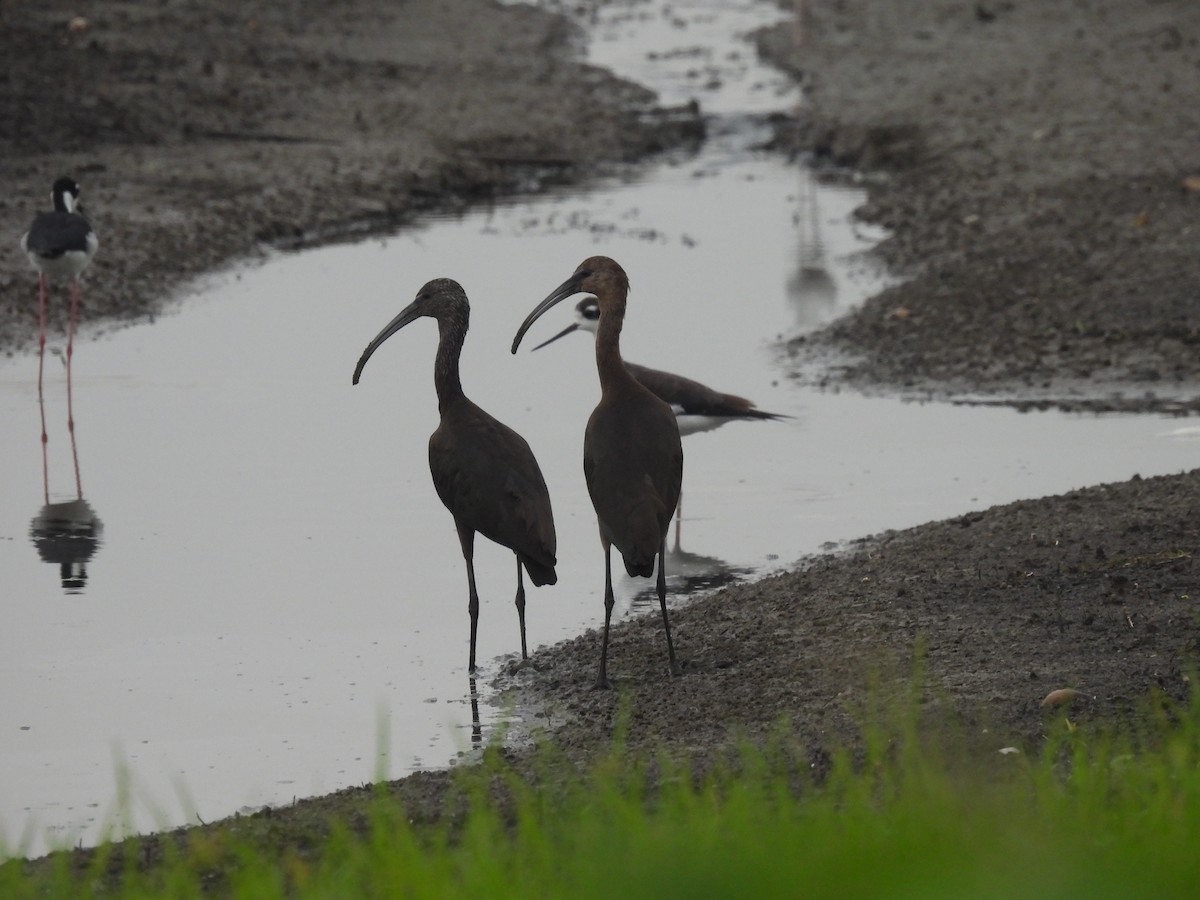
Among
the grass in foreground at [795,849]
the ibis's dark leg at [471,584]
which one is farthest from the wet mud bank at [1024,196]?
the grass in foreground at [795,849]

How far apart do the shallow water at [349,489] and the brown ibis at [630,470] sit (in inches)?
31.9

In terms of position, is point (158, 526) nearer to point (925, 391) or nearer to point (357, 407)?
point (357, 407)

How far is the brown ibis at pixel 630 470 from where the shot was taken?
697cm

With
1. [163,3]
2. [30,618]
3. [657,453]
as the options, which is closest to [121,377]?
[30,618]

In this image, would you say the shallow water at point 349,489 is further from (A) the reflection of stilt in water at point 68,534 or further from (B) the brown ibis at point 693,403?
(B) the brown ibis at point 693,403

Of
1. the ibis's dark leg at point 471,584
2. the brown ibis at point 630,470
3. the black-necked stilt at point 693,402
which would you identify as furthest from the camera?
the black-necked stilt at point 693,402

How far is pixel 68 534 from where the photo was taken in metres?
9.42

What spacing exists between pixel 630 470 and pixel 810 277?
9021 mm

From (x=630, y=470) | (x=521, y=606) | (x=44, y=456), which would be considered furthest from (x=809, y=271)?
(x=630, y=470)

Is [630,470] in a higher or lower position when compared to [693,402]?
higher

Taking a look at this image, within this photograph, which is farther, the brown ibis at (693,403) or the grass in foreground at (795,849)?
the brown ibis at (693,403)

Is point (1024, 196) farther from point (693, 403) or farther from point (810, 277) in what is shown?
point (693, 403)

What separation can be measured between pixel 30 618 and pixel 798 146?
16.3 metres

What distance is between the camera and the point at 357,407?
12188mm
